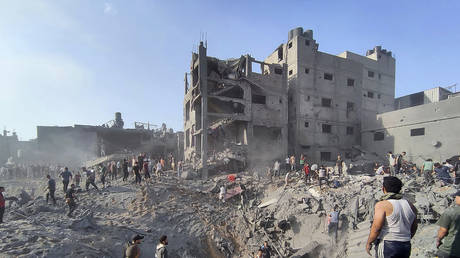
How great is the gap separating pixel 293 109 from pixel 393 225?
23046mm

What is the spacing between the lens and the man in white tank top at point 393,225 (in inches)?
97.7

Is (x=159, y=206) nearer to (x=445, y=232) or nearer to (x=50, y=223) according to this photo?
(x=50, y=223)

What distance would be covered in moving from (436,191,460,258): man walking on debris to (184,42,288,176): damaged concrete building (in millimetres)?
16830

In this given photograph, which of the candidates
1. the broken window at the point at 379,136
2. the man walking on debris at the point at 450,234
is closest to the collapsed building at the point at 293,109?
the broken window at the point at 379,136

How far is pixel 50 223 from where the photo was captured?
8945 mm

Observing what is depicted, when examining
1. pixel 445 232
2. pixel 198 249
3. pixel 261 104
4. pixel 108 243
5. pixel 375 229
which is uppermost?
pixel 261 104

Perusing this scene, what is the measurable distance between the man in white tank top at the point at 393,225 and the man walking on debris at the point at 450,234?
0.96m

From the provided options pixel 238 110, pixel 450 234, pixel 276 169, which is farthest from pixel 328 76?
pixel 450 234

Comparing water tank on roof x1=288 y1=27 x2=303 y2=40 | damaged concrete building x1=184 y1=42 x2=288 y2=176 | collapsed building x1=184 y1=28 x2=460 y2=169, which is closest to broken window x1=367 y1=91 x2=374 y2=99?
collapsed building x1=184 y1=28 x2=460 y2=169

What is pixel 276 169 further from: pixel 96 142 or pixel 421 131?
pixel 96 142

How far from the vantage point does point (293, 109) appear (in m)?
24.7

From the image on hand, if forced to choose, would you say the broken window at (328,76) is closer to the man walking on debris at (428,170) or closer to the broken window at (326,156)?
the broken window at (326,156)

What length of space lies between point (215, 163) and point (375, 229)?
56.6ft

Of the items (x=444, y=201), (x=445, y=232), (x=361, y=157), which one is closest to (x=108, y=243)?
(x=445, y=232)
